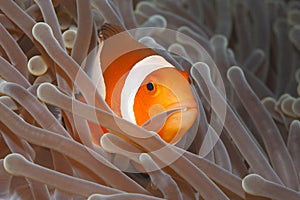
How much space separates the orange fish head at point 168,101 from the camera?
0.87 m

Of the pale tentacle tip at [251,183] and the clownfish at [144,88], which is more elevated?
the clownfish at [144,88]

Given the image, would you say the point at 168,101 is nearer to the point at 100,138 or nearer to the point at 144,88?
the point at 144,88

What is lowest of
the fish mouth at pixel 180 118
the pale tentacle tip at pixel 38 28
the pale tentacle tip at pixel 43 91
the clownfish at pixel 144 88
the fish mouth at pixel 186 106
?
the fish mouth at pixel 180 118

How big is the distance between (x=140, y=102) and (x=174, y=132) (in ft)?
0.28

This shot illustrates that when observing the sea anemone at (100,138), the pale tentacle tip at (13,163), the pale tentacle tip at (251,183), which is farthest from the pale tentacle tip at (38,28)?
the pale tentacle tip at (251,183)

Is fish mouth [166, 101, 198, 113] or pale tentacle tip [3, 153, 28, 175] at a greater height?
pale tentacle tip [3, 153, 28, 175]

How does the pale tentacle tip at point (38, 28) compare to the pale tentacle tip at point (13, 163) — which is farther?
the pale tentacle tip at point (38, 28)

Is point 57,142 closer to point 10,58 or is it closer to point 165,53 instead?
point 10,58

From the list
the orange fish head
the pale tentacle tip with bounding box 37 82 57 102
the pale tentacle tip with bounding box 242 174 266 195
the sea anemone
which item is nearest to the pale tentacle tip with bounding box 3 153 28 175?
the sea anemone

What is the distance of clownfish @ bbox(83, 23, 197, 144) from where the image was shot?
877 millimetres

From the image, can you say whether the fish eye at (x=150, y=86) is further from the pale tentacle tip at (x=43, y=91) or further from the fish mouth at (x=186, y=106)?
the pale tentacle tip at (x=43, y=91)

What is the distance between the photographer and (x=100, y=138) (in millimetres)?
951

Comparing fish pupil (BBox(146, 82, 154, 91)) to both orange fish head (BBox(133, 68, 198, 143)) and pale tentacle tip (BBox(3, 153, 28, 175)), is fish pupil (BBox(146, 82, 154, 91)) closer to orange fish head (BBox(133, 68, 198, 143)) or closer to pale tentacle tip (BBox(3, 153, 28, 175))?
Result: orange fish head (BBox(133, 68, 198, 143))

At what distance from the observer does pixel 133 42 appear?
1066 mm
